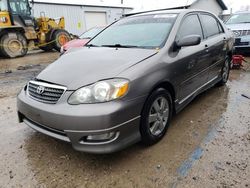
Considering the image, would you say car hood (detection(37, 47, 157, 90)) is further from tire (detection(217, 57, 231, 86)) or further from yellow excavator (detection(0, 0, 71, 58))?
yellow excavator (detection(0, 0, 71, 58))

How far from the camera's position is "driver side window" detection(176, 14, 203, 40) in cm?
320

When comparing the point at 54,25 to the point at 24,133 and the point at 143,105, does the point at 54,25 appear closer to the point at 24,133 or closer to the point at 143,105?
the point at 24,133

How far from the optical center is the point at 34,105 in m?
2.46

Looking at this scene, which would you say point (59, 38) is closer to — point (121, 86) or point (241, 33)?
point (241, 33)

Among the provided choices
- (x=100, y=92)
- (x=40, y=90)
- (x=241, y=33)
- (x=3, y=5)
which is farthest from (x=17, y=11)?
(x=100, y=92)

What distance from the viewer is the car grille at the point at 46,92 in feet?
7.70

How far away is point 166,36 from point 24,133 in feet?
7.84

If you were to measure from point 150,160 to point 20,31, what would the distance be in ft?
38.3

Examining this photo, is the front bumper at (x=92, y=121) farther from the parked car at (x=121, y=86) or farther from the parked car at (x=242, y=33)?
the parked car at (x=242, y=33)

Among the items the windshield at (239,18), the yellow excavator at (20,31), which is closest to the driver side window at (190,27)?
the windshield at (239,18)

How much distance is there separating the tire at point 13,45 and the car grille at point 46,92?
10.0 m

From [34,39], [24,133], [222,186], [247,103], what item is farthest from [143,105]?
[34,39]

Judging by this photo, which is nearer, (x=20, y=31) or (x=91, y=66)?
(x=91, y=66)

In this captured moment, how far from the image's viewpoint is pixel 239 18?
9734 mm
